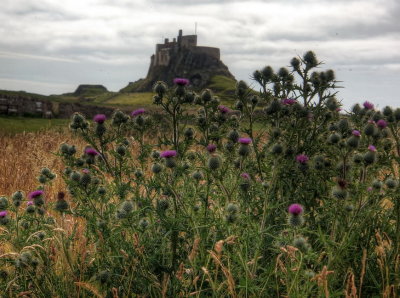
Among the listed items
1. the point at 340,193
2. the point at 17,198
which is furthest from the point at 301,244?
the point at 17,198

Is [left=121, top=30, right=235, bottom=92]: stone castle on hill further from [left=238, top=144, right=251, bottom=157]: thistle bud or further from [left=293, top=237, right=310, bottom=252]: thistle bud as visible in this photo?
[left=293, top=237, right=310, bottom=252]: thistle bud

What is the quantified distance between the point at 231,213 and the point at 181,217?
37cm

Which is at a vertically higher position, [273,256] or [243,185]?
[243,185]

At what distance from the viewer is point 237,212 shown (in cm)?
314

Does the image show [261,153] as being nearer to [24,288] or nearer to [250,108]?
[250,108]

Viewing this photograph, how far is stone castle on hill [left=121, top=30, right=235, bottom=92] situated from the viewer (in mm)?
102938

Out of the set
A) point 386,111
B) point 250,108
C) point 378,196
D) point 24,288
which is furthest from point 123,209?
point 386,111

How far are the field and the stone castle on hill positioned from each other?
9631 centimetres

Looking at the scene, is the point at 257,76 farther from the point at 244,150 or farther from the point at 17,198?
the point at 17,198

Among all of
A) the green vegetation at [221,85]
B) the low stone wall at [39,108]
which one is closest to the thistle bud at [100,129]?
the low stone wall at [39,108]

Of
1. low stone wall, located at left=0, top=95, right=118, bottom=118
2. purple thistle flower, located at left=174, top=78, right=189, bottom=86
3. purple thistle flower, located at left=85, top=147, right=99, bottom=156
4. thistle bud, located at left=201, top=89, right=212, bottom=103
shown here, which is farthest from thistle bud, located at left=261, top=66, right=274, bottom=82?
low stone wall, located at left=0, top=95, right=118, bottom=118

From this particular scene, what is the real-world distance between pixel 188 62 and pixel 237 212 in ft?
341

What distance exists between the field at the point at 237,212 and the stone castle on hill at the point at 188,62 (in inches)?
3792

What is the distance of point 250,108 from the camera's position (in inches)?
165
